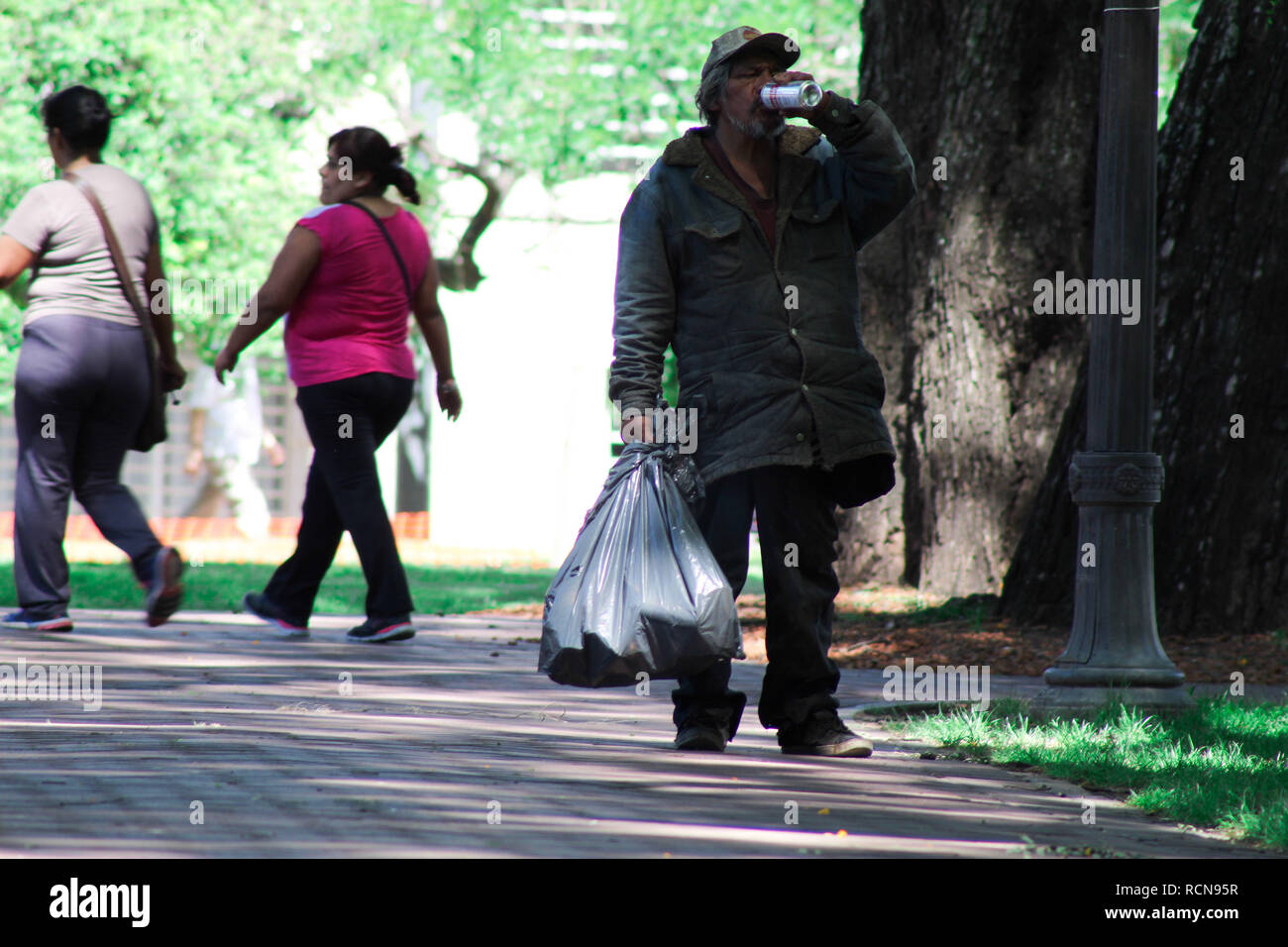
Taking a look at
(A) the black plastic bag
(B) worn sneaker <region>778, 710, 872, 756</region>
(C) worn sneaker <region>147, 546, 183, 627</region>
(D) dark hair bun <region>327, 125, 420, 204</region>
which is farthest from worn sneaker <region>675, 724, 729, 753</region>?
(D) dark hair bun <region>327, 125, 420, 204</region>

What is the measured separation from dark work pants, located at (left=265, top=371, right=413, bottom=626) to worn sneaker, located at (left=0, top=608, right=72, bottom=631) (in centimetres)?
94

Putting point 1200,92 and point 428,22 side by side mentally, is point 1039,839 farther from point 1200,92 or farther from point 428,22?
point 428,22

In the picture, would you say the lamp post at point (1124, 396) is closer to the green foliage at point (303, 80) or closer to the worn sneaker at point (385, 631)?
the worn sneaker at point (385, 631)

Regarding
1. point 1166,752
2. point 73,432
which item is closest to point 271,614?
point 73,432

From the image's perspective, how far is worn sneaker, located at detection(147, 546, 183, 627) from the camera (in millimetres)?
7246

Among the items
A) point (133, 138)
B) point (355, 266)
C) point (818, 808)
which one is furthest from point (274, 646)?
point (133, 138)

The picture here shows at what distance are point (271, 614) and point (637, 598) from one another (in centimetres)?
386

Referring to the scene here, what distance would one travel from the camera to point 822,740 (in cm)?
535

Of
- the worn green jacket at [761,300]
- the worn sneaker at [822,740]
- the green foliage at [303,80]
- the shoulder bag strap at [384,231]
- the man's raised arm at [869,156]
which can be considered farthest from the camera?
the green foliage at [303,80]

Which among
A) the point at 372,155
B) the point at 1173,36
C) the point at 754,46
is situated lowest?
the point at 754,46

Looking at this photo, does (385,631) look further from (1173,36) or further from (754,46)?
(1173,36)

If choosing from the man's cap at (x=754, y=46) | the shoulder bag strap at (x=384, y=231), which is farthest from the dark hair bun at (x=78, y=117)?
the man's cap at (x=754, y=46)

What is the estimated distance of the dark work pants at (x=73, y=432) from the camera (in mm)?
7598

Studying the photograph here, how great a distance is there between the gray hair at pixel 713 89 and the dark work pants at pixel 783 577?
1093 mm
